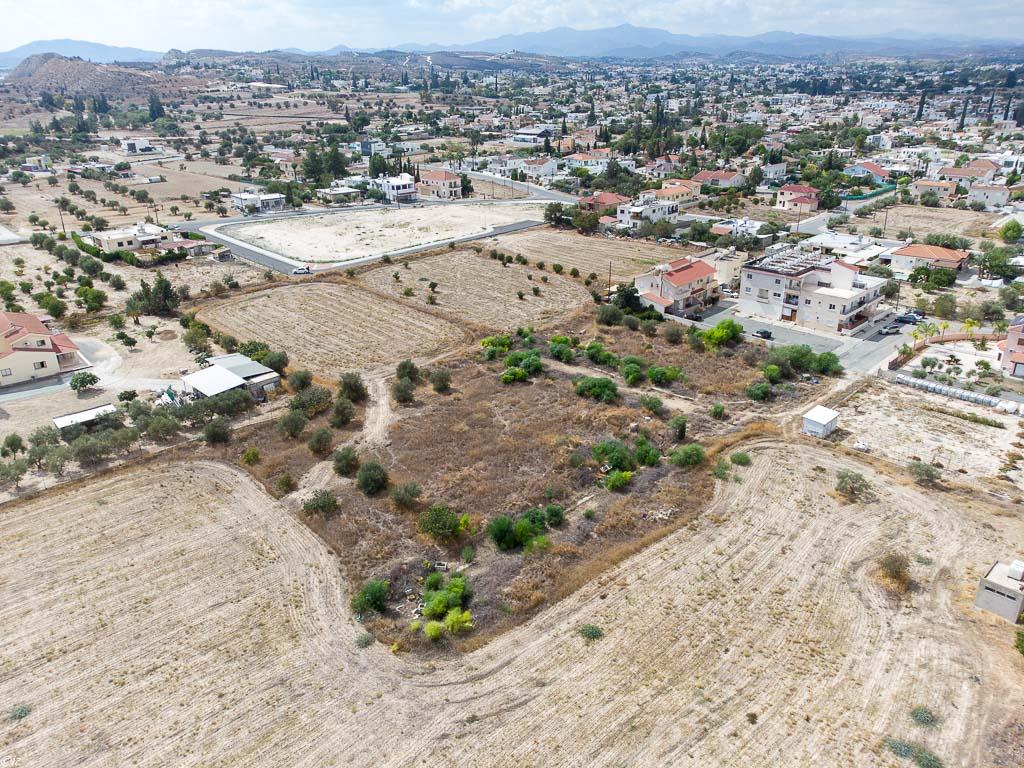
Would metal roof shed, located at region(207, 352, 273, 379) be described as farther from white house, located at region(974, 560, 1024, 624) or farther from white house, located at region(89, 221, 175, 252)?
white house, located at region(974, 560, 1024, 624)

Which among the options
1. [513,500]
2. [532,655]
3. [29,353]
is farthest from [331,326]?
[532,655]

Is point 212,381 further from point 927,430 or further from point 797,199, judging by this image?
point 797,199

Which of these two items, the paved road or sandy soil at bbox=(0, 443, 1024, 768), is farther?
the paved road

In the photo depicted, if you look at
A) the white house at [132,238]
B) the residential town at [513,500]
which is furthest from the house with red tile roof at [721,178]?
the white house at [132,238]

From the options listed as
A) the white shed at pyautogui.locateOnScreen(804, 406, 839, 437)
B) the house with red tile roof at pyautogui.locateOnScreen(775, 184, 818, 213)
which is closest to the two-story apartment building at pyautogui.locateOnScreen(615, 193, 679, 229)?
the house with red tile roof at pyautogui.locateOnScreen(775, 184, 818, 213)

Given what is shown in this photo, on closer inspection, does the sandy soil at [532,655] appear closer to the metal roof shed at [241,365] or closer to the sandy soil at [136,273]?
the metal roof shed at [241,365]

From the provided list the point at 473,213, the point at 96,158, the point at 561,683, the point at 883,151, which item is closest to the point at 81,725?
the point at 561,683
